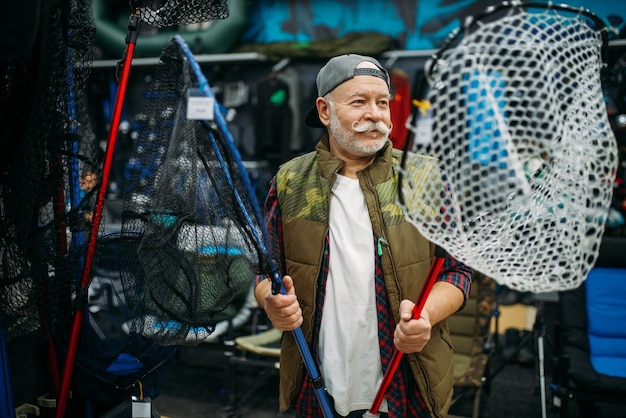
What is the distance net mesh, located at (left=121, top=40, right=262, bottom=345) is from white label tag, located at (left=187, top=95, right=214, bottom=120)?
0.11 metres

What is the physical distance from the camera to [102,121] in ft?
20.1

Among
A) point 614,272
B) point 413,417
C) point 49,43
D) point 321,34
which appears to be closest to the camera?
point 49,43

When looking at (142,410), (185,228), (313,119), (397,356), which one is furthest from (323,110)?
(142,410)

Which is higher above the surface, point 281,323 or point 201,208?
point 201,208

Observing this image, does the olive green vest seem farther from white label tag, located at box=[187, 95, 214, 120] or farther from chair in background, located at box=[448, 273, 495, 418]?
chair in background, located at box=[448, 273, 495, 418]

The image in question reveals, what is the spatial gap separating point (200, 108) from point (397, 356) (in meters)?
0.81

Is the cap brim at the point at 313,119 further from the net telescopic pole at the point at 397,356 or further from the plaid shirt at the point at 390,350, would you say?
the net telescopic pole at the point at 397,356

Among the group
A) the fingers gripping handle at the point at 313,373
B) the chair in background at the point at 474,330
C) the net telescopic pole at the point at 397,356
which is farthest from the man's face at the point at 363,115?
the chair in background at the point at 474,330

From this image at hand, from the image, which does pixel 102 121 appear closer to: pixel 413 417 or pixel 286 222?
pixel 286 222

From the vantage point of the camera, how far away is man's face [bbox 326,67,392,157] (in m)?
1.51

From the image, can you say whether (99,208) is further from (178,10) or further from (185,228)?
(178,10)

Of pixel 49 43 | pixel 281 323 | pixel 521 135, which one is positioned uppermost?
pixel 49 43

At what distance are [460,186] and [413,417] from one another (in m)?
0.80

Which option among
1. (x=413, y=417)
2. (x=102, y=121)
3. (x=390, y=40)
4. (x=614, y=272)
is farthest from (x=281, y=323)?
(x=102, y=121)
